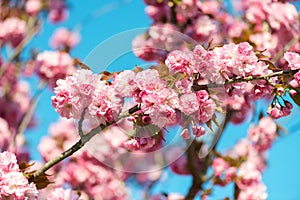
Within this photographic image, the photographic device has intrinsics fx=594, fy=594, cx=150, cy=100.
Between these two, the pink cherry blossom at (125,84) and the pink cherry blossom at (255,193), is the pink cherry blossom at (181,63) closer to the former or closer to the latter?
the pink cherry blossom at (125,84)

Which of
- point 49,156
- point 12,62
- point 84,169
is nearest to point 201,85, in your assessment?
point 84,169

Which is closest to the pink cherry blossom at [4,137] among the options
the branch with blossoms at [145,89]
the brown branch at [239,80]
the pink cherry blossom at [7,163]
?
the pink cherry blossom at [7,163]

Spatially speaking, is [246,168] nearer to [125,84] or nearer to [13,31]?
[125,84]

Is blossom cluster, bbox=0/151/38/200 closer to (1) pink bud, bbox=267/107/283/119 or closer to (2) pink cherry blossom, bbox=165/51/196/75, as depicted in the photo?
(2) pink cherry blossom, bbox=165/51/196/75

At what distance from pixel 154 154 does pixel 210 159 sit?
105 cm

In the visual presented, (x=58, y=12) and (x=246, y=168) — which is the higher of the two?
(x=58, y=12)

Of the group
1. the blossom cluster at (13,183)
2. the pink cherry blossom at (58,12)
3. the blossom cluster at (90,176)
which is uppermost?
the pink cherry blossom at (58,12)

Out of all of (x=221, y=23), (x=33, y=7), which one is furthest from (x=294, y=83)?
(x=33, y=7)

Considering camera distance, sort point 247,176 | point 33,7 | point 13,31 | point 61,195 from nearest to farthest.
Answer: point 61,195 < point 247,176 < point 13,31 < point 33,7

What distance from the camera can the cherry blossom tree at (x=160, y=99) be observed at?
169 cm

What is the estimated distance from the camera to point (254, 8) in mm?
3680

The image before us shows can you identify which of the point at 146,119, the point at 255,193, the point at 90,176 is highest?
the point at 90,176

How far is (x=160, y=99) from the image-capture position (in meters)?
1.62

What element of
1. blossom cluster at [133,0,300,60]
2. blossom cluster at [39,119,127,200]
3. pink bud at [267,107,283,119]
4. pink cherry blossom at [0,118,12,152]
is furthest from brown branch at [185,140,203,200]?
pink cherry blossom at [0,118,12,152]
